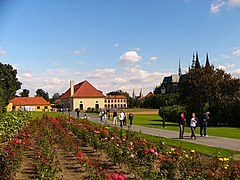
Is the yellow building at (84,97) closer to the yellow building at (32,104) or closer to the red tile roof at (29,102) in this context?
the yellow building at (32,104)

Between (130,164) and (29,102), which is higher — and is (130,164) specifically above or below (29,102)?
below

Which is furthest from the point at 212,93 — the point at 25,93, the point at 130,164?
the point at 25,93

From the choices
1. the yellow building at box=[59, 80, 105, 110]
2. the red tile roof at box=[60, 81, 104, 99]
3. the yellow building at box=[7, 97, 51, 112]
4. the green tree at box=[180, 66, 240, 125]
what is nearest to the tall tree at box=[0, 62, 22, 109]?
the yellow building at box=[7, 97, 51, 112]

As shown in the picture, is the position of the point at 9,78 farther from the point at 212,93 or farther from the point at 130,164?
the point at 130,164

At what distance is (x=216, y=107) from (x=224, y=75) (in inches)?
142

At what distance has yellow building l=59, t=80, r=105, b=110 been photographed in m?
A: 98.0

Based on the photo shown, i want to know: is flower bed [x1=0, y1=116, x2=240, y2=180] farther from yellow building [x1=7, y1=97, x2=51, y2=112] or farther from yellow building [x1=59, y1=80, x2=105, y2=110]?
yellow building [x1=7, y1=97, x2=51, y2=112]

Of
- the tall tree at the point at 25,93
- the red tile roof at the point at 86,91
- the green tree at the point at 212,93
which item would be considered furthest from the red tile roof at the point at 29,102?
the green tree at the point at 212,93

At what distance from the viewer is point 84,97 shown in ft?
324

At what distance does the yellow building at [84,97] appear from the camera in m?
98.0

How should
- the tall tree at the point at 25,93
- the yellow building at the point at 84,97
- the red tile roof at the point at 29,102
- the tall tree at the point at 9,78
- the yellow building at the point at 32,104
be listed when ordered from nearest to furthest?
1. the tall tree at the point at 9,78
2. the yellow building at the point at 32,104
3. the red tile roof at the point at 29,102
4. the yellow building at the point at 84,97
5. the tall tree at the point at 25,93

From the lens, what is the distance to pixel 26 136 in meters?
12.5

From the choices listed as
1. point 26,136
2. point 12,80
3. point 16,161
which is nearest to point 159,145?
point 16,161

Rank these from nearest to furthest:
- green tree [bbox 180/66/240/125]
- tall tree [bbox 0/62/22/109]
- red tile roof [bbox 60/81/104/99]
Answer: green tree [bbox 180/66/240/125]
tall tree [bbox 0/62/22/109]
red tile roof [bbox 60/81/104/99]
